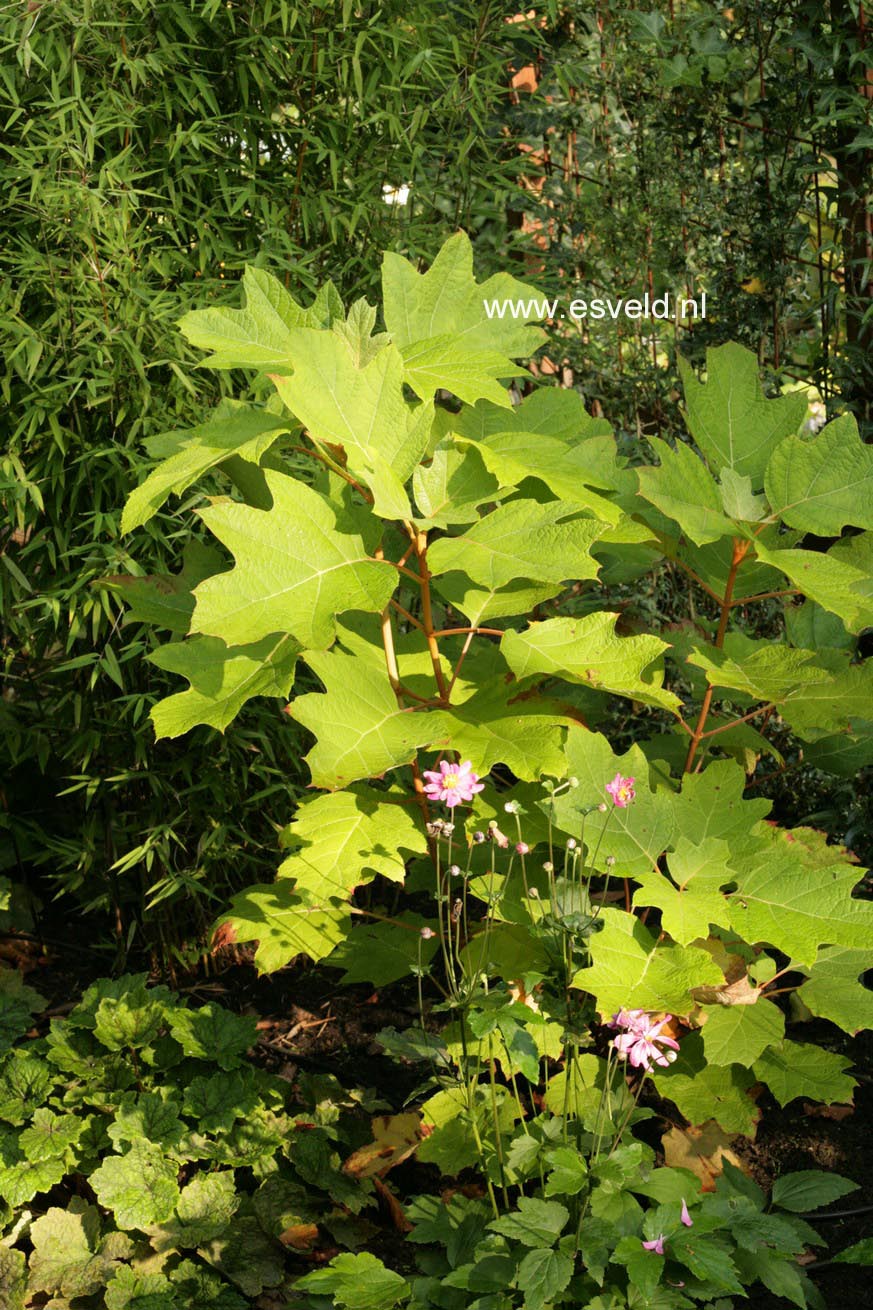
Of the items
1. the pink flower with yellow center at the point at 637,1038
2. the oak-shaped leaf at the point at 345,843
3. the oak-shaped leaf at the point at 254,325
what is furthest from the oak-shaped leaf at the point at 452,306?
the pink flower with yellow center at the point at 637,1038

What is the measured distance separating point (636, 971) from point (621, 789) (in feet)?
0.82

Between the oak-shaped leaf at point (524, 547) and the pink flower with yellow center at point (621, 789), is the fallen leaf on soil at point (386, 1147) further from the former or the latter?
the oak-shaped leaf at point (524, 547)

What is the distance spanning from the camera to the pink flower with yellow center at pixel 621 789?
1.71 m

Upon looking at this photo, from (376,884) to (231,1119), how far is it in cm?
97

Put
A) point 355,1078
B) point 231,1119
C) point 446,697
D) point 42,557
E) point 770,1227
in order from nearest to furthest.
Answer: point 770,1227 < point 446,697 < point 231,1119 < point 355,1078 < point 42,557

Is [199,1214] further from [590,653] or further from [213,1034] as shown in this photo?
[590,653]

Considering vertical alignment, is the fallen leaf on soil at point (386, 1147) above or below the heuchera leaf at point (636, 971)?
below

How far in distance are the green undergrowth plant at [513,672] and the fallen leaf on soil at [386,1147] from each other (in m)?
0.15

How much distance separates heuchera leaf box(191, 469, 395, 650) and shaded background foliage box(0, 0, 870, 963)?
2.61 ft

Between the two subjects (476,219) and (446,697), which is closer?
(446,697)

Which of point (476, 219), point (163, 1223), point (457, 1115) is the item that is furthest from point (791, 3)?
→ point (163, 1223)

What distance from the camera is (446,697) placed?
74.8 inches

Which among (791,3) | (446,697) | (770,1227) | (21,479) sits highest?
(791,3)

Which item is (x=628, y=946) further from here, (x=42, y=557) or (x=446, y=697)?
(x=42, y=557)
